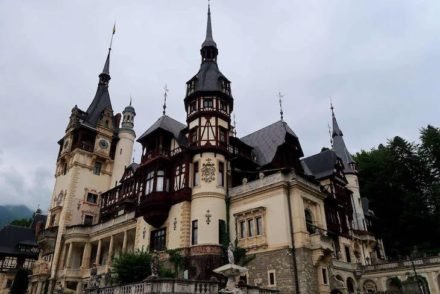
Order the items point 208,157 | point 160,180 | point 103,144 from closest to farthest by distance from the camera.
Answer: point 208,157
point 160,180
point 103,144

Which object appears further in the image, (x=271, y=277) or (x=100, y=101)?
(x=100, y=101)

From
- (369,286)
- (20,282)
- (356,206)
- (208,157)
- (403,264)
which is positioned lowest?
(369,286)

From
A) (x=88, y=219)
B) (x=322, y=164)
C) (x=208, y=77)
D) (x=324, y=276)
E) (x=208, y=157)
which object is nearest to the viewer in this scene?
(x=324, y=276)

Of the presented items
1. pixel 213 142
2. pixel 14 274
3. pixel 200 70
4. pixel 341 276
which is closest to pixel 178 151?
pixel 213 142

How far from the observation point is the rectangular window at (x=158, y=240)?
30.0 metres

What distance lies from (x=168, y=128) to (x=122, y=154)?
1868cm

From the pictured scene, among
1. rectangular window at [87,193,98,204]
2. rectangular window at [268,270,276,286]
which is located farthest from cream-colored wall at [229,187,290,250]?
rectangular window at [87,193,98,204]

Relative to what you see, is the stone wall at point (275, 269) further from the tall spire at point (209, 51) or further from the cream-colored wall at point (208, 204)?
the tall spire at point (209, 51)

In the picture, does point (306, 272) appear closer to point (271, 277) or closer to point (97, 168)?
point (271, 277)

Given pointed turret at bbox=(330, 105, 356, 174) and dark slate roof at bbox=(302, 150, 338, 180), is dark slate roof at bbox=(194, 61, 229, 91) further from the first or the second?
pointed turret at bbox=(330, 105, 356, 174)

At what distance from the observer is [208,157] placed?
30031mm

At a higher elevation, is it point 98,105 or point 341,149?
point 98,105

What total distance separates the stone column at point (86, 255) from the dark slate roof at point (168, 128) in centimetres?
1464

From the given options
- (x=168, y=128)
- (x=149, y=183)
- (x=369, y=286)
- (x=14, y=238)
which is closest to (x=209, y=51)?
(x=168, y=128)
